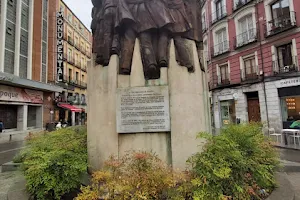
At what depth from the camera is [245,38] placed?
770 inches

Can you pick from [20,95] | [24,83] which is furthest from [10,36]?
[20,95]

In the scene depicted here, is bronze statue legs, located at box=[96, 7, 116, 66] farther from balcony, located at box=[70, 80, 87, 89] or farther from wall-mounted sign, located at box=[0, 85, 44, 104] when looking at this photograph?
balcony, located at box=[70, 80, 87, 89]

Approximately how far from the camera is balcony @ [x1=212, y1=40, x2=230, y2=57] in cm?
2156

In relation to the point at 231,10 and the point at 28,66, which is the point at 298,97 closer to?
the point at 231,10

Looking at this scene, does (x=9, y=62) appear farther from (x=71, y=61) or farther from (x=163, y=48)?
(x=163, y=48)

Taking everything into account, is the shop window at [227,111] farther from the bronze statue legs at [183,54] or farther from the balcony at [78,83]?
the balcony at [78,83]

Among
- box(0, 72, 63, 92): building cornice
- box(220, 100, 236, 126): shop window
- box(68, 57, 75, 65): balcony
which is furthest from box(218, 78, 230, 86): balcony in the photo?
box(68, 57, 75, 65): balcony

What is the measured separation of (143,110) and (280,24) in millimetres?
17041

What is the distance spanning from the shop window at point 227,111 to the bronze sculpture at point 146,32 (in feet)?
59.2

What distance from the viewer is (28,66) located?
21625mm

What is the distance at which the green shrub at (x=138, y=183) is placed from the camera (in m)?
2.76

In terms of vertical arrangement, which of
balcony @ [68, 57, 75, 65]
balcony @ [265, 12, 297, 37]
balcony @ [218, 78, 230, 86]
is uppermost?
balcony @ [68, 57, 75, 65]

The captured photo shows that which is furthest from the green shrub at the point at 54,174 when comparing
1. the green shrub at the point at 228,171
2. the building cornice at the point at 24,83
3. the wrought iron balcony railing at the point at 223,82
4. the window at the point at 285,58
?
the wrought iron balcony railing at the point at 223,82

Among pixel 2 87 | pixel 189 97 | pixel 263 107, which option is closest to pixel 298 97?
pixel 263 107
